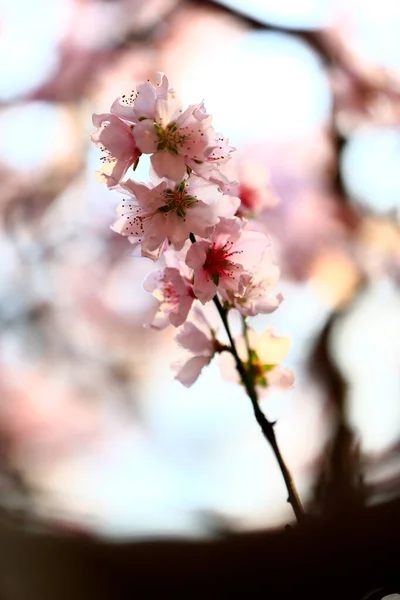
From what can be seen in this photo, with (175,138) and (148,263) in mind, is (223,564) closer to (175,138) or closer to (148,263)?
(175,138)

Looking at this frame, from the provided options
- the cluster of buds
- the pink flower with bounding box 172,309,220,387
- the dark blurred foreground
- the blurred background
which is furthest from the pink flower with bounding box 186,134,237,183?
the blurred background

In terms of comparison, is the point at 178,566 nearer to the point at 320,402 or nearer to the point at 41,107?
the point at 320,402

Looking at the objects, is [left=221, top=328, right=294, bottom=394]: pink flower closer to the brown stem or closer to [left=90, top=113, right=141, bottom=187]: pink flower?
the brown stem

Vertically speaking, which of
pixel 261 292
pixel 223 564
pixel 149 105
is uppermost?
pixel 149 105

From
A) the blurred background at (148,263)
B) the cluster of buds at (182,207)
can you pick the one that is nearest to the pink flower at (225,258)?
the cluster of buds at (182,207)

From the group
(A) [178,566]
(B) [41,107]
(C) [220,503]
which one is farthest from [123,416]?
(B) [41,107]

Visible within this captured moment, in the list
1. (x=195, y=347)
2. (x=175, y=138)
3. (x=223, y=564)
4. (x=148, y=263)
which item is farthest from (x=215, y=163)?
(x=148, y=263)
